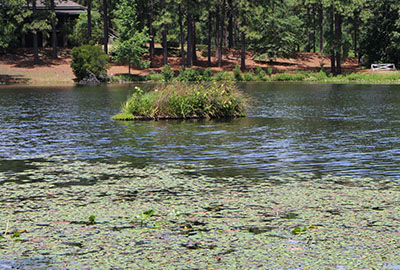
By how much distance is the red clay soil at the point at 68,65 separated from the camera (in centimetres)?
7738

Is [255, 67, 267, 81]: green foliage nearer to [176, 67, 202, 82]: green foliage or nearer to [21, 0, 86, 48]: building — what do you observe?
[176, 67, 202, 82]: green foliage

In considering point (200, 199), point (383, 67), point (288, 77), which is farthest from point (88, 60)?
point (200, 199)

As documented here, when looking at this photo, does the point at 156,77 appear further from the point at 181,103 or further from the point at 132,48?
the point at 181,103

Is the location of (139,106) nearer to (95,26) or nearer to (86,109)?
(86,109)

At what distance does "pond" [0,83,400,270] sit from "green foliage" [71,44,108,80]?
154 ft

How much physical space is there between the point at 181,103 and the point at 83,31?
2531 inches

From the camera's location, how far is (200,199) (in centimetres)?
1185

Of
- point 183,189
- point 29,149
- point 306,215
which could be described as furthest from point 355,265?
point 29,149

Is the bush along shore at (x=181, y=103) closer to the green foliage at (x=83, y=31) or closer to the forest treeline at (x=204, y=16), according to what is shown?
the forest treeline at (x=204, y=16)

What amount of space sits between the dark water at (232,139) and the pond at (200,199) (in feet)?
0.31

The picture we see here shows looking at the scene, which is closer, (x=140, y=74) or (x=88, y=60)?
(x=88, y=60)

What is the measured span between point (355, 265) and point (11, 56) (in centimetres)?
8636

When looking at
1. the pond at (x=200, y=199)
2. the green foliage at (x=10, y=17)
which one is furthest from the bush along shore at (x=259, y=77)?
the pond at (x=200, y=199)

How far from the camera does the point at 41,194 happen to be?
12.4 m
